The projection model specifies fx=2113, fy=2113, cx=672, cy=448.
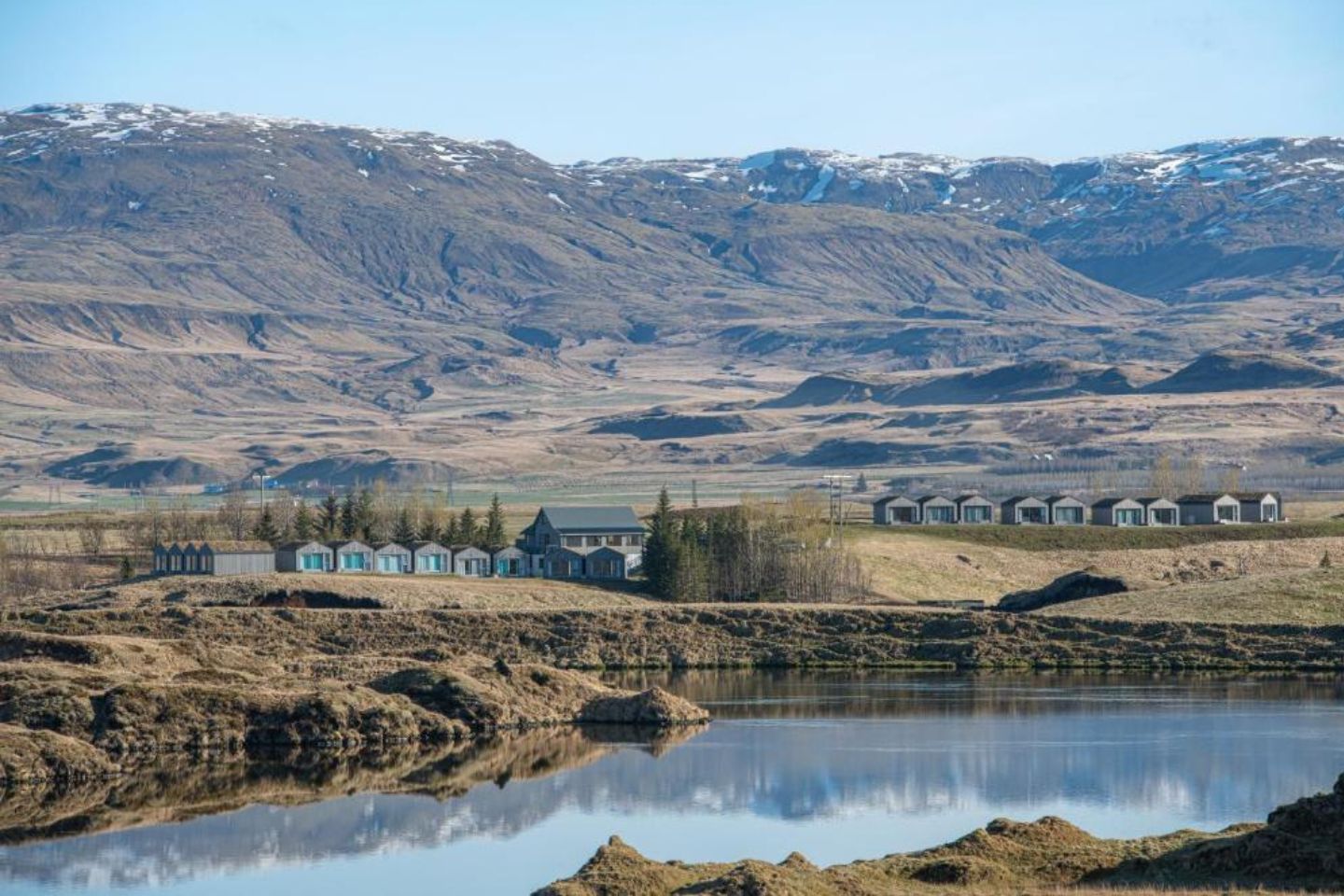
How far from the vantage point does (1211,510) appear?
116m

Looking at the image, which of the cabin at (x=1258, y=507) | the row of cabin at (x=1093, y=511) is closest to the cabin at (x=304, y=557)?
the row of cabin at (x=1093, y=511)

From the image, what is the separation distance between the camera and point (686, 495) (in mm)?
191000

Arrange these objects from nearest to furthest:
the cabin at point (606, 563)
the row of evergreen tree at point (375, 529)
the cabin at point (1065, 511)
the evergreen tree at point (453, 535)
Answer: the cabin at point (606, 563) < the evergreen tree at point (453, 535) < the row of evergreen tree at point (375, 529) < the cabin at point (1065, 511)

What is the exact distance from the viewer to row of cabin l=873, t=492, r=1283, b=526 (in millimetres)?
116562

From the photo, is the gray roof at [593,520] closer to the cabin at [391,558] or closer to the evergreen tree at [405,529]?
the evergreen tree at [405,529]

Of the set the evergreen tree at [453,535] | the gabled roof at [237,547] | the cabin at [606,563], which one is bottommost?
the cabin at [606,563]

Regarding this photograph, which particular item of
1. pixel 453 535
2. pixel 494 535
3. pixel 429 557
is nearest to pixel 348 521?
pixel 453 535

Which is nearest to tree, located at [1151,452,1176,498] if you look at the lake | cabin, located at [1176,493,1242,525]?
cabin, located at [1176,493,1242,525]

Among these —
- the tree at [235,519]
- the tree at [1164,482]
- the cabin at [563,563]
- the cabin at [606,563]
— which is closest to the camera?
the cabin at [606,563]

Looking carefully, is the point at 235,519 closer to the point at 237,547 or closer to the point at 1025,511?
the point at 237,547

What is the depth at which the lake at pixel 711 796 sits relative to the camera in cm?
3794

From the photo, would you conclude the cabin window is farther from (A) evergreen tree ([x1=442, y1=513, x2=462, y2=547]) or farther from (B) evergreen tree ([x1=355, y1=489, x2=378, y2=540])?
(B) evergreen tree ([x1=355, y1=489, x2=378, y2=540])

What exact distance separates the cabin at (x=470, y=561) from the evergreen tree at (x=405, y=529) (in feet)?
8.73

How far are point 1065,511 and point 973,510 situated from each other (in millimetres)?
6489
